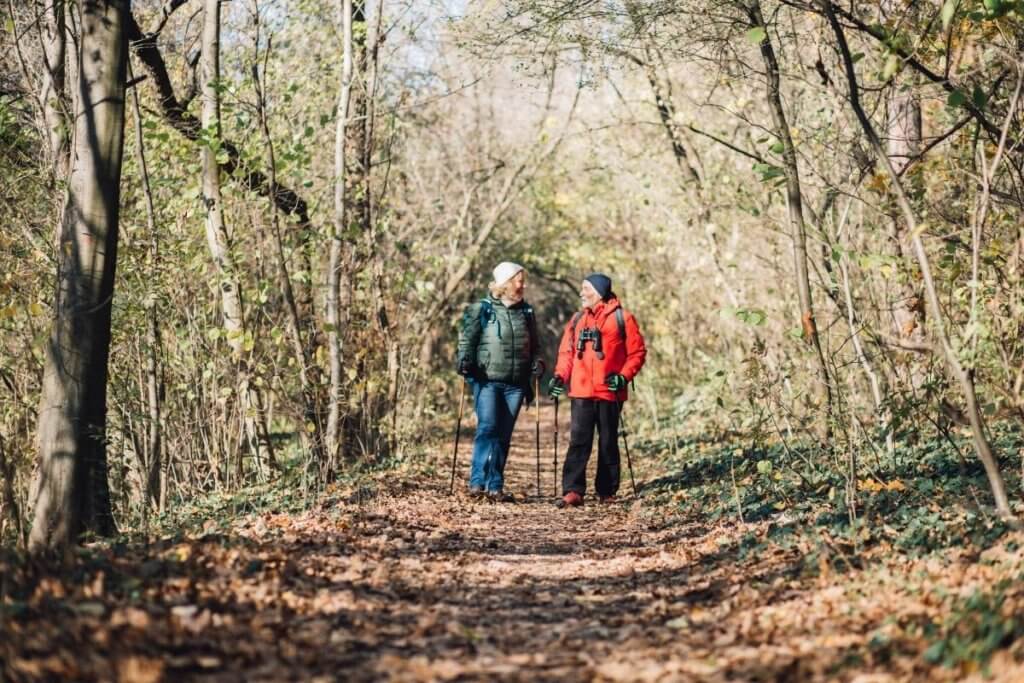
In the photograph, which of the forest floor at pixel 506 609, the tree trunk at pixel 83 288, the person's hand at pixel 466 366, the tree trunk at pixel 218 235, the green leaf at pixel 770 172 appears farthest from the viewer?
the person's hand at pixel 466 366

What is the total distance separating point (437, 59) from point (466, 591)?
38.7 ft

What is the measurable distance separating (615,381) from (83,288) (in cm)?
506

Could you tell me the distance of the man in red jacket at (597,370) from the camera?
36.2ft

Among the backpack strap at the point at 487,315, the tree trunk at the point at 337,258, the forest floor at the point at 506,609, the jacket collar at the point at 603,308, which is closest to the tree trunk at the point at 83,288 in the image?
the forest floor at the point at 506,609

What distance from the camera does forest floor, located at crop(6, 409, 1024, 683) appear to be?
4.57 metres

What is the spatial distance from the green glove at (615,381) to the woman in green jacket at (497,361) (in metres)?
0.68

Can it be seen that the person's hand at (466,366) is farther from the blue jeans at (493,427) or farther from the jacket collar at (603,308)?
the jacket collar at (603,308)

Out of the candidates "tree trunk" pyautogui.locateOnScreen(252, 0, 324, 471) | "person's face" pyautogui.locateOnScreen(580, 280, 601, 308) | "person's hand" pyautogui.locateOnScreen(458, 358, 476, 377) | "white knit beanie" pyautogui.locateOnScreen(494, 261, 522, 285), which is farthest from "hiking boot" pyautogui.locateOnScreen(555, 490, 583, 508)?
"tree trunk" pyautogui.locateOnScreen(252, 0, 324, 471)

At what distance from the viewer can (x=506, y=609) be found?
6.36 meters

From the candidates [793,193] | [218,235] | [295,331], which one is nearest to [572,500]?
[295,331]

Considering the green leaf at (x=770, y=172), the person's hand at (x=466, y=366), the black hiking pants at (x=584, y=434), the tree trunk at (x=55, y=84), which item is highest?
the tree trunk at (x=55, y=84)

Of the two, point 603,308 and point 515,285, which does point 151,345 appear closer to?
point 515,285

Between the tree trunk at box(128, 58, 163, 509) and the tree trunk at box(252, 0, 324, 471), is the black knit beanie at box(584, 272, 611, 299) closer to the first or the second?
the tree trunk at box(252, 0, 324, 471)

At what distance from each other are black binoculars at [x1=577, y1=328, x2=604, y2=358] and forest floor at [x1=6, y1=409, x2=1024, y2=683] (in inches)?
110
